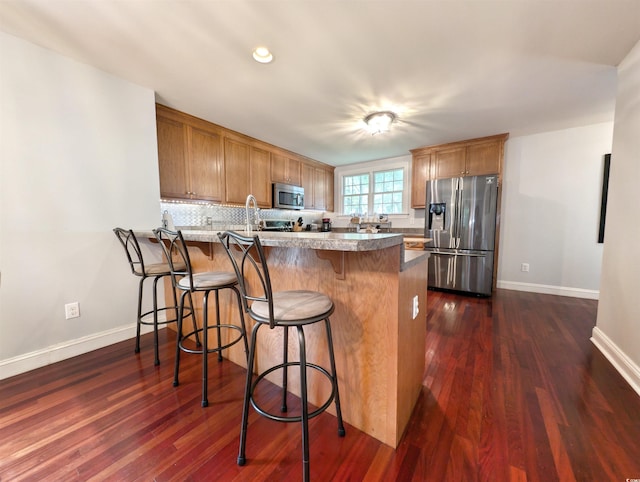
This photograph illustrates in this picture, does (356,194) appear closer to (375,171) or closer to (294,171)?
(375,171)

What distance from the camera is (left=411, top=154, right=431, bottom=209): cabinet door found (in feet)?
13.5

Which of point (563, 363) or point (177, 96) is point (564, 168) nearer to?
point (563, 363)

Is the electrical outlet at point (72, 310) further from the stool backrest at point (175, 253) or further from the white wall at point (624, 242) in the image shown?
the white wall at point (624, 242)

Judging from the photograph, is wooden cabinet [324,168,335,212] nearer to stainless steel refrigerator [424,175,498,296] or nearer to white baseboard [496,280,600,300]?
stainless steel refrigerator [424,175,498,296]

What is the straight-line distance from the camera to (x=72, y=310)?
77.9 inches

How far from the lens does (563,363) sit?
6.08 feet

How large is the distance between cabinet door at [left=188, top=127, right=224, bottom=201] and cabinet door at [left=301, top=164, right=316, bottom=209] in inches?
71.2

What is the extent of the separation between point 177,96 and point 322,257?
245 centimetres

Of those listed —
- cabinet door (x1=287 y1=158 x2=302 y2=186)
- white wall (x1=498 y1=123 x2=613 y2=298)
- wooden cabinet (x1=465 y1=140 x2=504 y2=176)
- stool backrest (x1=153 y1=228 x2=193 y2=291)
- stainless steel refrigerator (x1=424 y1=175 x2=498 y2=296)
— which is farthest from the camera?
cabinet door (x1=287 y1=158 x2=302 y2=186)

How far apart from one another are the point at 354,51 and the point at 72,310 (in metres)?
2.97

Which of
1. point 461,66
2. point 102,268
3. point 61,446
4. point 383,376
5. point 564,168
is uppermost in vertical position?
point 461,66

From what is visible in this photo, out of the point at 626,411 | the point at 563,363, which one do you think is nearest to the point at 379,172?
the point at 563,363

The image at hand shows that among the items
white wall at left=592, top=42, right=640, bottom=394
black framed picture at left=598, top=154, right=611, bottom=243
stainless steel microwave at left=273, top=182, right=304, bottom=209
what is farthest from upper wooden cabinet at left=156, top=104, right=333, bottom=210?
black framed picture at left=598, top=154, right=611, bottom=243

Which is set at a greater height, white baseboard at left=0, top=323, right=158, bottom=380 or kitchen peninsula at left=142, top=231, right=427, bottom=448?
kitchen peninsula at left=142, top=231, right=427, bottom=448
